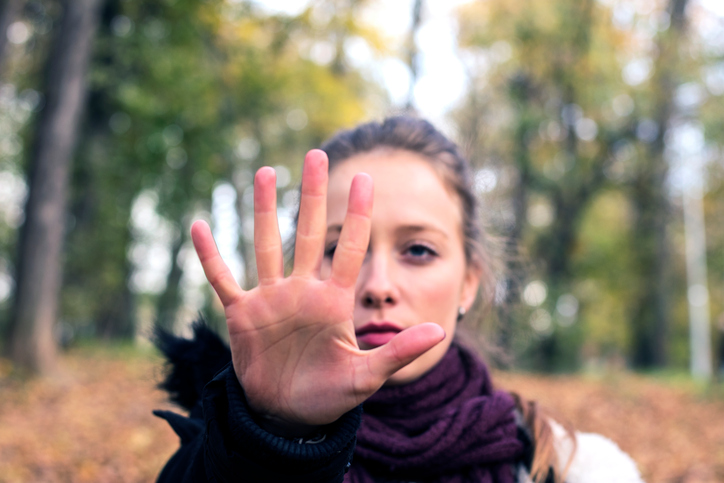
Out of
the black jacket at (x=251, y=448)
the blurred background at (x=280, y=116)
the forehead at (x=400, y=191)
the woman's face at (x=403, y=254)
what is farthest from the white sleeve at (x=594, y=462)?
the blurred background at (x=280, y=116)

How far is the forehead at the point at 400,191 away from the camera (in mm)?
1670

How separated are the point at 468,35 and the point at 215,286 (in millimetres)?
14232

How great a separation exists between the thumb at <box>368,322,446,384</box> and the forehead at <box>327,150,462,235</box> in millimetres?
688

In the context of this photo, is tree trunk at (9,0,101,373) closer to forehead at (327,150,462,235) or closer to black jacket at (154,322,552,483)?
forehead at (327,150,462,235)

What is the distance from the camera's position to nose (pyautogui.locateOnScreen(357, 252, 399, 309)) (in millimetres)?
1542

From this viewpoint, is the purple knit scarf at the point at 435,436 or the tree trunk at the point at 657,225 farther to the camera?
the tree trunk at the point at 657,225

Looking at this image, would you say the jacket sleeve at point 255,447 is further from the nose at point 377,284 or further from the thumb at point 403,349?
the nose at point 377,284

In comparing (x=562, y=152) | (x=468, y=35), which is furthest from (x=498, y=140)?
(x=468, y=35)

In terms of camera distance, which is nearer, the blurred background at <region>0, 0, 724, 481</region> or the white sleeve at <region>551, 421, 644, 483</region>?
the white sleeve at <region>551, 421, 644, 483</region>

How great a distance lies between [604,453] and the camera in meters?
1.64

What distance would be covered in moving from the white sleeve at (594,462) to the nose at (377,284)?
70 centimetres

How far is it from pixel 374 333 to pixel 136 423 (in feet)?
16.2

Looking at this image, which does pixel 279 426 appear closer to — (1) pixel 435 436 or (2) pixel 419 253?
(1) pixel 435 436

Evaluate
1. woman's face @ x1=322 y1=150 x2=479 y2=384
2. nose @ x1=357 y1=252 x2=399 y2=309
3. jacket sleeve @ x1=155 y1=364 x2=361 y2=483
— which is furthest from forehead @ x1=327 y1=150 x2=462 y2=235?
jacket sleeve @ x1=155 y1=364 x2=361 y2=483
